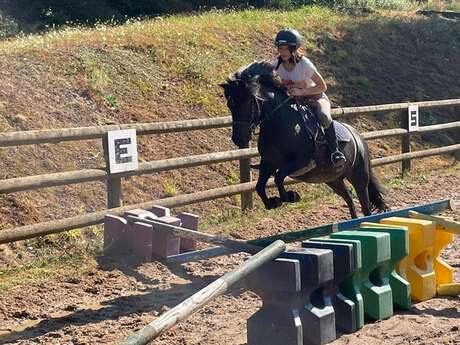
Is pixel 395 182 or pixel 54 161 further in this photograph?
pixel 395 182

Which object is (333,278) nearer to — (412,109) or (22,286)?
(22,286)

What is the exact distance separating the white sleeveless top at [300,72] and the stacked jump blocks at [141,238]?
79.9 inches

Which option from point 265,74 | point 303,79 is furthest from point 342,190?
point 265,74

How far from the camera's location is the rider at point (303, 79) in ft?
26.9

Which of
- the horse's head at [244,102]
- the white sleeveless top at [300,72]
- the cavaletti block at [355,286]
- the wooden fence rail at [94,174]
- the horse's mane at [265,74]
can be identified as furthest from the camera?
the white sleeveless top at [300,72]

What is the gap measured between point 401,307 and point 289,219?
14.0 feet

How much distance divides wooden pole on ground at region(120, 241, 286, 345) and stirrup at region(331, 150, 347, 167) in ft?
11.0

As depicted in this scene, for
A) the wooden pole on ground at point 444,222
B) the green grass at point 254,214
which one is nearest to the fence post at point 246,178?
the green grass at point 254,214

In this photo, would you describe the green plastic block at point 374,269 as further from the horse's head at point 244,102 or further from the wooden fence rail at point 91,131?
the wooden fence rail at point 91,131

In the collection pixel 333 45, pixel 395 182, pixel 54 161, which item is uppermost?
pixel 333 45

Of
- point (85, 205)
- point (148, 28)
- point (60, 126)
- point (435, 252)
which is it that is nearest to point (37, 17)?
point (148, 28)

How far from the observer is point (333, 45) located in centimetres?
1995

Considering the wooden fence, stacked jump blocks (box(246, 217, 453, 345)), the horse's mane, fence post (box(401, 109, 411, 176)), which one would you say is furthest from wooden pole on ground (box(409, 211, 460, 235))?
fence post (box(401, 109, 411, 176))

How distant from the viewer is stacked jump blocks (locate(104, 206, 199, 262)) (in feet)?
27.0
